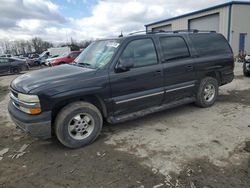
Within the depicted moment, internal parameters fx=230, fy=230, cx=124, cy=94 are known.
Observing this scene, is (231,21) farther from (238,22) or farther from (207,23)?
(207,23)

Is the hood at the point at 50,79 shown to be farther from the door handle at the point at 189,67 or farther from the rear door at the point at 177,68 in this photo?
the door handle at the point at 189,67

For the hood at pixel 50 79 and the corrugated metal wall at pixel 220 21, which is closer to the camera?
the hood at pixel 50 79

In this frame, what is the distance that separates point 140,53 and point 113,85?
0.93 meters

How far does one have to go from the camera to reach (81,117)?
158 inches

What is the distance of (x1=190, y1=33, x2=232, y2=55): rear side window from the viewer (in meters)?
5.63

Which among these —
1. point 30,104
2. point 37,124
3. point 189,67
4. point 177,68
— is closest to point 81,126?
point 37,124

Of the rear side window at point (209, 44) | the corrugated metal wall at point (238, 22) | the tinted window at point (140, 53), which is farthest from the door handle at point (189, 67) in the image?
the corrugated metal wall at point (238, 22)

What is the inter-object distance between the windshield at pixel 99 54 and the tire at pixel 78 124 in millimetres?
872

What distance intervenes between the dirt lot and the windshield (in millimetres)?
1418

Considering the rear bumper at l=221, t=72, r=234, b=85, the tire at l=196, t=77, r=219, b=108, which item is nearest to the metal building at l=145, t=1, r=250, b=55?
the rear bumper at l=221, t=72, r=234, b=85

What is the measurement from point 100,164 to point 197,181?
140 centimetres

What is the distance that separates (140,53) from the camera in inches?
181

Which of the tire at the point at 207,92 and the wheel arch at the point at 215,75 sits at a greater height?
the wheel arch at the point at 215,75

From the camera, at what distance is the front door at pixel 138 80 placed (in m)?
4.30
